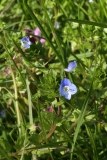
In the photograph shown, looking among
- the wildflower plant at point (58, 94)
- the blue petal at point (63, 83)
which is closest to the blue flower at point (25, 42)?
the wildflower plant at point (58, 94)

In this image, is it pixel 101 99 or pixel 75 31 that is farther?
pixel 75 31

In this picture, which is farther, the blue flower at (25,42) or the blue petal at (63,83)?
the blue flower at (25,42)

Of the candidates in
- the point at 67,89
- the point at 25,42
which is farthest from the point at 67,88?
the point at 25,42

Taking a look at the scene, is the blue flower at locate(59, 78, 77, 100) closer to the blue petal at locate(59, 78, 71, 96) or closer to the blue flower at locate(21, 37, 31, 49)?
the blue petal at locate(59, 78, 71, 96)

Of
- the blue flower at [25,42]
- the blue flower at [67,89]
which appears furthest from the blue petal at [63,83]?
the blue flower at [25,42]

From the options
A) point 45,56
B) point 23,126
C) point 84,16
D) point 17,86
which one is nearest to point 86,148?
point 23,126

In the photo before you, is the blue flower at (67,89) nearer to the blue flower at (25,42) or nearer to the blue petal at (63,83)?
the blue petal at (63,83)

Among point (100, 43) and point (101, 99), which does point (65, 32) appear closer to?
point (100, 43)

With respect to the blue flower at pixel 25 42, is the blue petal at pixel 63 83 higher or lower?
lower

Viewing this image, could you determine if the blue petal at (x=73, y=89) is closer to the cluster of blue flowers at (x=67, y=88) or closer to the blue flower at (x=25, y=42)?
the cluster of blue flowers at (x=67, y=88)

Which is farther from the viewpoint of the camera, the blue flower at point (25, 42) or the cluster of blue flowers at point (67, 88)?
the blue flower at point (25, 42)
